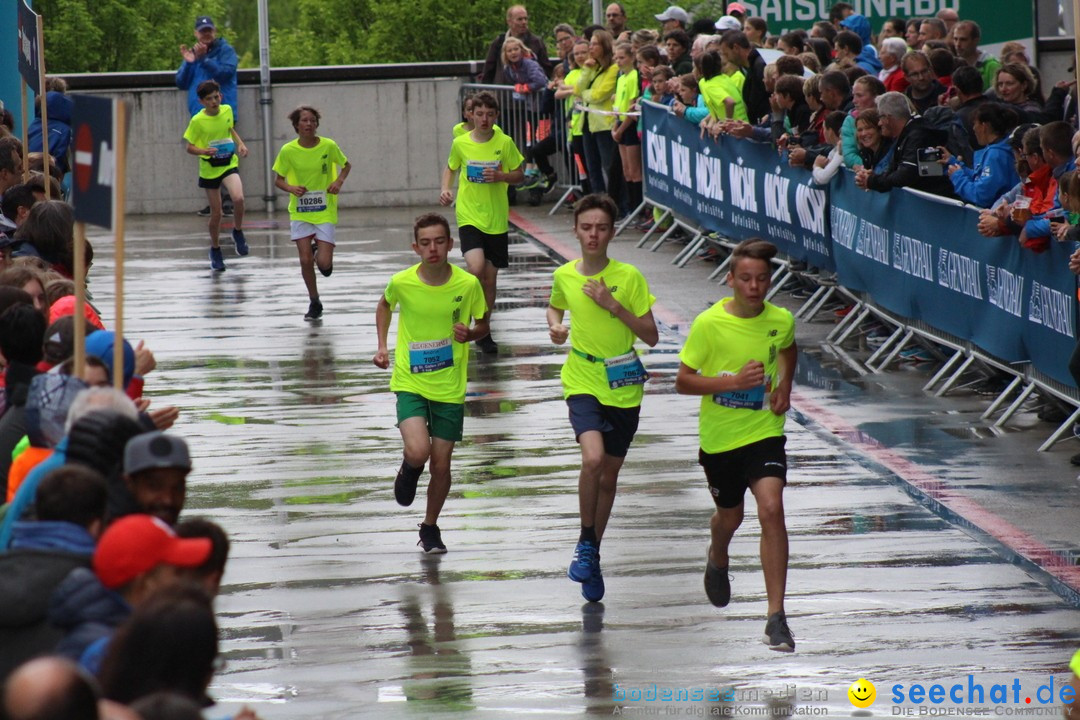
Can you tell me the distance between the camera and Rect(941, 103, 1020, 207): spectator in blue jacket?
12.6 meters

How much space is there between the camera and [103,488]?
15.5ft

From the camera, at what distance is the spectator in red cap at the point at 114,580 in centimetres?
432

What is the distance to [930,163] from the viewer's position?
1366 cm

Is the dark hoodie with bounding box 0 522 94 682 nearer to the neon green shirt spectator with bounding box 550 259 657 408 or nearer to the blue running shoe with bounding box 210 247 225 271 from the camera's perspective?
the neon green shirt spectator with bounding box 550 259 657 408

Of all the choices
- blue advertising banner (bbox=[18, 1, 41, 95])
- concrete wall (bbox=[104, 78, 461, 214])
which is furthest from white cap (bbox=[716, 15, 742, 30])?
blue advertising banner (bbox=[18, 1, 41, 95])

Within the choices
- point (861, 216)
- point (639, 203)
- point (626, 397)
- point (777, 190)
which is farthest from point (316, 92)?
point (626, 397)

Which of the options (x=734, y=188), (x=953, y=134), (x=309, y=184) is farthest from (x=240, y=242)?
(x=953, y=134)

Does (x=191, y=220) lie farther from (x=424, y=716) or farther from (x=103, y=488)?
(x=103, y=488)

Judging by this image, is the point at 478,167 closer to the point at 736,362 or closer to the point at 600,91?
the point at 600,91

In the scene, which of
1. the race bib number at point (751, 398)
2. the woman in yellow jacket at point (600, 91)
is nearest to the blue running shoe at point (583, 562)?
the race bib number at point (751, 398)

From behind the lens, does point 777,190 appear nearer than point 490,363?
No

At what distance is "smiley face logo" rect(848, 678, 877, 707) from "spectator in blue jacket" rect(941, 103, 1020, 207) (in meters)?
6.14

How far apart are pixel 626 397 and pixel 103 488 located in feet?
14.7

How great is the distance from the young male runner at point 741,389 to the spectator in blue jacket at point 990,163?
4.94 meters
